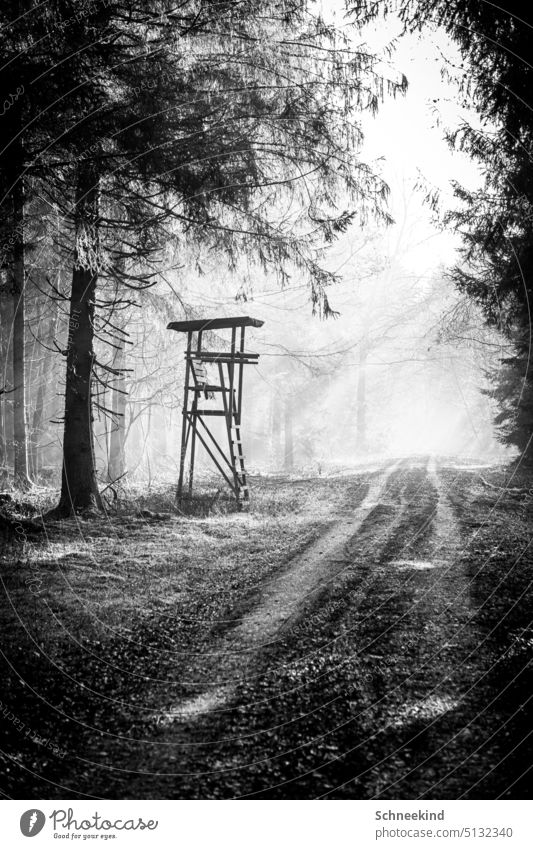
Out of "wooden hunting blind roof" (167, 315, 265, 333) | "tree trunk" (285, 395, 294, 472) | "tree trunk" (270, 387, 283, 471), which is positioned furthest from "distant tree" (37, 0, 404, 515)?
"tree trunk" (270, 387, 283, 471)

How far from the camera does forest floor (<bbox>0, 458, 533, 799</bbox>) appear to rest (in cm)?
260

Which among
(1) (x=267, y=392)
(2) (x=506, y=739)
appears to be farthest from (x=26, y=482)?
(1) (x=267, y=392)

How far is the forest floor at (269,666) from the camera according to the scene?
2.60 m

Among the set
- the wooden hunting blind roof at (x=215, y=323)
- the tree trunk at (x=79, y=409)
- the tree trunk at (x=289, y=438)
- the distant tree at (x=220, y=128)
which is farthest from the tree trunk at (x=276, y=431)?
the distant tree at (x=220, y=128)

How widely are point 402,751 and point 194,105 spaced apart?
8.36m

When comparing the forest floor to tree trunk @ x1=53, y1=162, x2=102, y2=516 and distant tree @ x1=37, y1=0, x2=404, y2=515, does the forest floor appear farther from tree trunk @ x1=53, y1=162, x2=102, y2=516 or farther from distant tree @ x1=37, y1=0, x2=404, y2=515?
distant tree @ x1=37, y1=0, x2=404, y2=515

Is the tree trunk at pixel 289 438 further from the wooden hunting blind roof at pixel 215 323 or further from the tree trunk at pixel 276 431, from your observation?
the wooden hunting blind roof at pixel 215 323

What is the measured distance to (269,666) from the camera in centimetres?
379

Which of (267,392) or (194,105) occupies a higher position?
(194,105)

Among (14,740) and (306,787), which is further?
(14,740)

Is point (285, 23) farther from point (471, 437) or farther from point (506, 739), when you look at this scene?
point (471, 437)

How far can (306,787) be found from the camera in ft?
8.14

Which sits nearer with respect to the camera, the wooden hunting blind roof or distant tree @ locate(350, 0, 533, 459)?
distant tree @ locate(350, 0, 533, 459)

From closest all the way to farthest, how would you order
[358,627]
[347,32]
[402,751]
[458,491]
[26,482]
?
[402,751] → [358,627] → [347,32] → [458,491] → [26,482]
